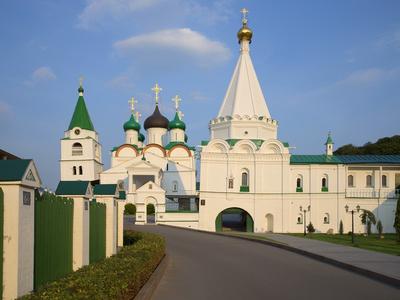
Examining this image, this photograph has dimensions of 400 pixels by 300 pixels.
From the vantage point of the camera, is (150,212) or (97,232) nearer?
(97,232)

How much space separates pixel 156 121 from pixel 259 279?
4634 centimetres

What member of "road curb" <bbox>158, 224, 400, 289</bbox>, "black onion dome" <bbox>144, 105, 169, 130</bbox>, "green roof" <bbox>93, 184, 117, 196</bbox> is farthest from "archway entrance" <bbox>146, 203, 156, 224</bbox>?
"green roof" <bbox>93, 184, 117, 196</bbox>

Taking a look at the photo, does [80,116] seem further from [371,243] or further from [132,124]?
[371,243]

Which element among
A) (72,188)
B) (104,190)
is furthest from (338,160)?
(72,188)

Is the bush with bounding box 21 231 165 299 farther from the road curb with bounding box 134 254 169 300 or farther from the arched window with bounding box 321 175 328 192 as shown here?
the arched window with bounding box 321 175 328 192

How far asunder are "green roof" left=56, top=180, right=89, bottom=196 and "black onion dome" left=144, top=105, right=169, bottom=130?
46707 mm

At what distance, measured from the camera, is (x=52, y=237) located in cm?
756

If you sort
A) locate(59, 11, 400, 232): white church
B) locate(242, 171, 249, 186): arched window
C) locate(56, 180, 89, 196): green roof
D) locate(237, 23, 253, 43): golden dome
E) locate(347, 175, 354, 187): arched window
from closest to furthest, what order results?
locate(56, 180, 89, 196): green roof → locate(59, 11, 400, 232): white church → locate(242, 171, 249, 186): arched window → locate(347, 175, 354, 187): arched window → locate(237, 23, 253, 43): golden dome

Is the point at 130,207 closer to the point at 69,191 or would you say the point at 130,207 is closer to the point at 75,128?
the point at 75,128

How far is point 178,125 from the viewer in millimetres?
54344

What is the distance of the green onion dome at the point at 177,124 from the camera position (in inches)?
2141

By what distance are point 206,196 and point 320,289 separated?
82.5 ft

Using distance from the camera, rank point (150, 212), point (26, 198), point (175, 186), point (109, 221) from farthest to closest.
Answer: point (175, 186) < point (150, 212) < point (109, 221) < point (26, 198)

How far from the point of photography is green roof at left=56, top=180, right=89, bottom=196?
921 centimetres
